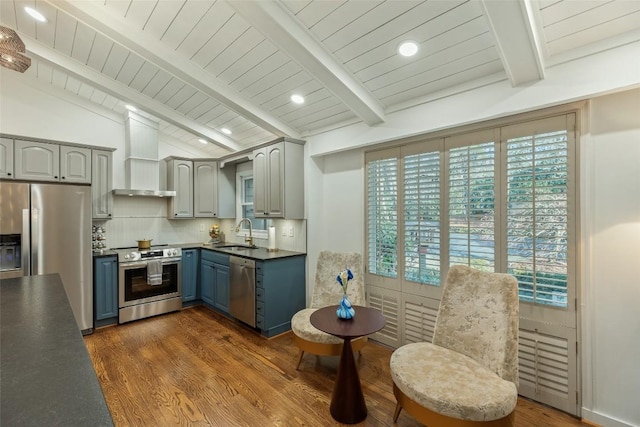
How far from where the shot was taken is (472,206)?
2.48 m

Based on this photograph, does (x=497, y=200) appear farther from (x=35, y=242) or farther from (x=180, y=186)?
(x=35, y=242)

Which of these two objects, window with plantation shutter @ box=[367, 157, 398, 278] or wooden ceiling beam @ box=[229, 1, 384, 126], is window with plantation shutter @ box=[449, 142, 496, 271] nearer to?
window with plantation shutter @ box=[367, 157, 398, 278]

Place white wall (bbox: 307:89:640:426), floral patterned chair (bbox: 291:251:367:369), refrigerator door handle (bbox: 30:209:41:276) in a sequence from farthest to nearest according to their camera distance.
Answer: refrigerator door handle (bbox: 30:209:41:276) < floral patterned chair (bbox: 291:251:367:369) < white wall (bbox: 307:89:640:426)

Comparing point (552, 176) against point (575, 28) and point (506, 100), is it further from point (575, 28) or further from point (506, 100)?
point (575, 28)

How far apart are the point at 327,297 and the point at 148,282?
99.6 inches

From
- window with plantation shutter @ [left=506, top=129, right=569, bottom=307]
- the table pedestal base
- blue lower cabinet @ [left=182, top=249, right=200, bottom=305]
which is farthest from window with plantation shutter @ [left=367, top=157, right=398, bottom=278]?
blue lower cabinet @ [left=182, top=249, right=200, bottom=305]

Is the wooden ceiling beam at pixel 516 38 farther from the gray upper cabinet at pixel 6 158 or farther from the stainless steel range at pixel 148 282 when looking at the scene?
the gray upper cabinet at pixel 6 158

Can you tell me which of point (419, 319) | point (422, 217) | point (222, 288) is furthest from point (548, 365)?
point (222, 288)

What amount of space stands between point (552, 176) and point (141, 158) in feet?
15.8

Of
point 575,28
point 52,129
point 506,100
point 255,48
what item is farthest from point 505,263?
point 52,129

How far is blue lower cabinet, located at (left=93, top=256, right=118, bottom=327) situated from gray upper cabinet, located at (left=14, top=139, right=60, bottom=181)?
1.15 meters

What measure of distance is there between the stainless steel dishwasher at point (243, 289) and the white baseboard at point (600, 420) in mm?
2935

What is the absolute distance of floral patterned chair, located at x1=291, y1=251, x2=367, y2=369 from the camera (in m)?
2.50

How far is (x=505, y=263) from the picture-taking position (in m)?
2.31
